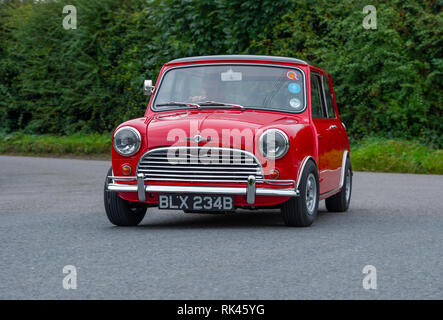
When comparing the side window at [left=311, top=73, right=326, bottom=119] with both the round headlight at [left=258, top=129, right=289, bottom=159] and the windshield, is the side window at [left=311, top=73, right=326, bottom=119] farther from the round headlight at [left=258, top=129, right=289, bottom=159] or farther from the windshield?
the round headlight at [left=258, top=129, right=289, bottom=159]

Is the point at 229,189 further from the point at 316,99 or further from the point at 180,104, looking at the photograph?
the point at 316,99

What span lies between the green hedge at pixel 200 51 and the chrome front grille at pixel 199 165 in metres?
10.6

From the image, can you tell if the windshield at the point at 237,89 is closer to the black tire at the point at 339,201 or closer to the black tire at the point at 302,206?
the black tire at the point at 302,206

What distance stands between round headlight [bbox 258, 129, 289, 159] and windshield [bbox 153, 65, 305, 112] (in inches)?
36.1

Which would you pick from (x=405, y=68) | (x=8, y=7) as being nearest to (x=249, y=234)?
(x=405, y=68)

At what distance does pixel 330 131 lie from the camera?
30.0 feet

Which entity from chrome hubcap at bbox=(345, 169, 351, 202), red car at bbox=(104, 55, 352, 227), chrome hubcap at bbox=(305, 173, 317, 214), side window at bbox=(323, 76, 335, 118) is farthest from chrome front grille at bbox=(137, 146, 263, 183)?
chrome hubcap at bbox=(345, 169, 351, 202)

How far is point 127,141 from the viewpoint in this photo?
25.7ft

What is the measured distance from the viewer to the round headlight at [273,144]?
747 centimetres

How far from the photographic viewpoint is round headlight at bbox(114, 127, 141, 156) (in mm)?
7770

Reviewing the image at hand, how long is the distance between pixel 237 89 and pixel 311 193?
Answer: 1.39 m

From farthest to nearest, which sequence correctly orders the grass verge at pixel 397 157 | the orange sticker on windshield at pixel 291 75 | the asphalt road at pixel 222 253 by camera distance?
the grass verge at pixel 397 157
the orange sticker on windshield at pixel 291 75
the asphalt road at pixel 222 253

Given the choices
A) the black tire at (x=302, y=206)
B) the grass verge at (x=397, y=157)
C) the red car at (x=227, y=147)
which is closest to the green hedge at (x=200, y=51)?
the grass verge at (x=397, y=157)

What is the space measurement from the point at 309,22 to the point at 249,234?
12.7 metres
